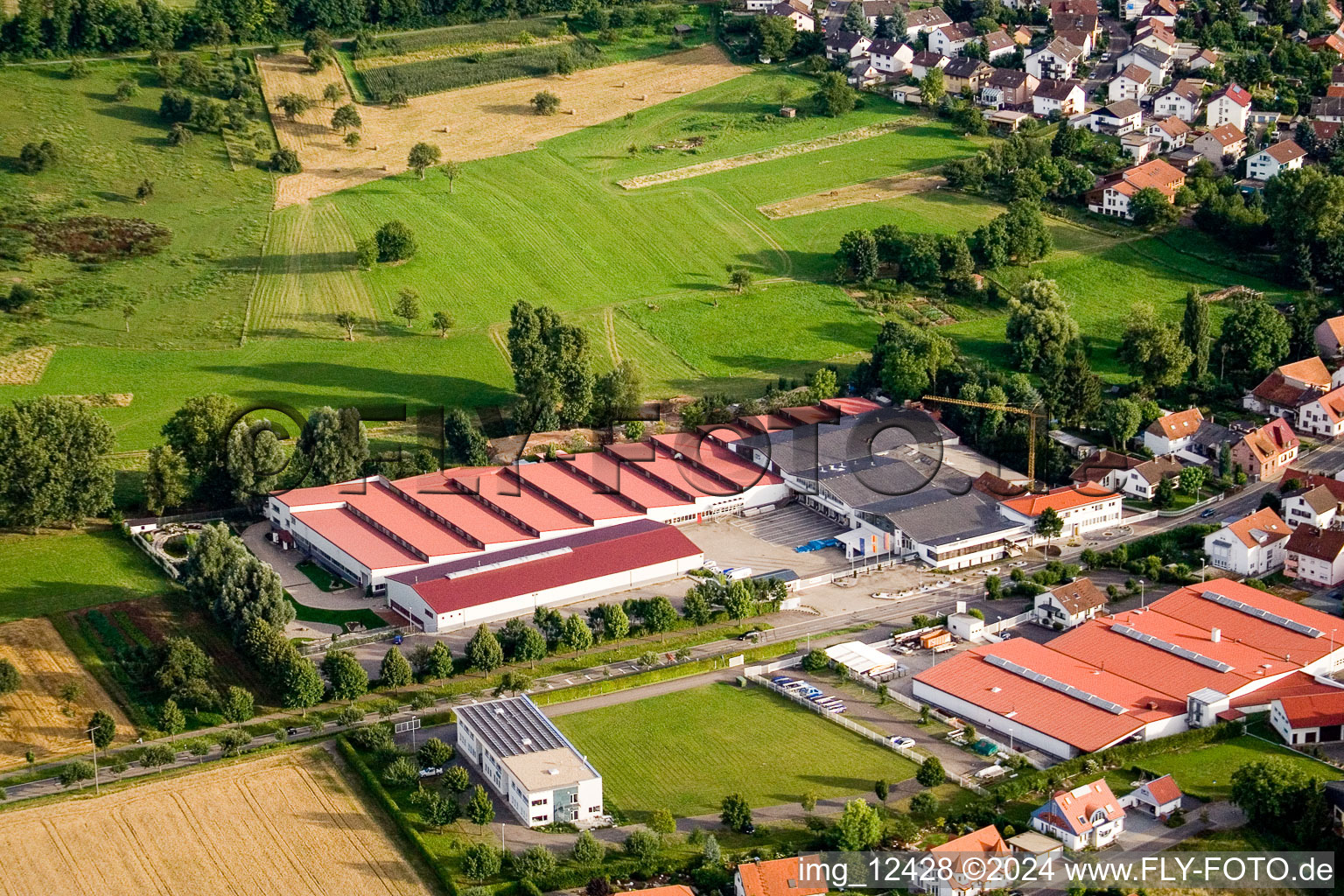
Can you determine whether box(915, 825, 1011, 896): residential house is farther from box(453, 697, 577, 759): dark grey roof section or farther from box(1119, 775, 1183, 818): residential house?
box(453, 697, 577, 759): dark grey roof section

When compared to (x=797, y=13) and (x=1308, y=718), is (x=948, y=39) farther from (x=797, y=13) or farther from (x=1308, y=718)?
(x=1308, y=718)

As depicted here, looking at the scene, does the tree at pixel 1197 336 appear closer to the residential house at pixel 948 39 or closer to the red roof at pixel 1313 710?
the red roof at pixel 1313 710

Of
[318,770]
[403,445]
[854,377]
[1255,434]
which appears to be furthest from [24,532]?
[1255,434]

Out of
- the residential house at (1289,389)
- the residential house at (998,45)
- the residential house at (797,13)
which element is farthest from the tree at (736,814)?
the residential house at (797,13)

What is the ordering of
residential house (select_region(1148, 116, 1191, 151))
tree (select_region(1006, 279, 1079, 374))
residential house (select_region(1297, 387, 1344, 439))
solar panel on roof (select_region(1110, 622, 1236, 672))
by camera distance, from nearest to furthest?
1. solar panel on roof (select_region(1110, 622, 1236, 672))
2. residential house (select_region(1297, 387, 1344, 439))
3. tree (select_region(1006, 279, 1079, 374))
4. residential house (select_region(1148, 116, 1191, 151))

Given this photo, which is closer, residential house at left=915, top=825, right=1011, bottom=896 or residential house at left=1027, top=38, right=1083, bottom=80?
residential house at left=915, top=825, right=1011, bottom=896

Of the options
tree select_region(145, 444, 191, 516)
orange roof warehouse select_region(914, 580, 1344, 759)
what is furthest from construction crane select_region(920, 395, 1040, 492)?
tree select_region(145, 444, 191, 516)
